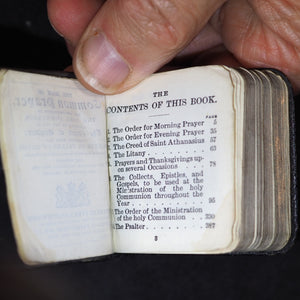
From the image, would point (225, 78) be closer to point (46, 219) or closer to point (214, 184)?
point (214, 184)

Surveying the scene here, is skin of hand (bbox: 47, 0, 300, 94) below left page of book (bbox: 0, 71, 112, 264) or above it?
above

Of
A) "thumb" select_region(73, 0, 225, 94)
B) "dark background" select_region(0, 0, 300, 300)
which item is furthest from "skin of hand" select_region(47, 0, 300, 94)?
"dark background" select_region(0, 0, 300, 300)

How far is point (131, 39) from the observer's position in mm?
616

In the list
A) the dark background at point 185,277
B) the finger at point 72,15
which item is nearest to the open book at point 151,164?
the finger at point 72,15

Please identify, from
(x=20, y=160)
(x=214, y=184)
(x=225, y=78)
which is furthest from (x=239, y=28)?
(x=20, y=160)

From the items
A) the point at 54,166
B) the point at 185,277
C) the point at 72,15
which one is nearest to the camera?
the point at 54,166

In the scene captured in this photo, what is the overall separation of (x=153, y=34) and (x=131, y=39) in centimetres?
3

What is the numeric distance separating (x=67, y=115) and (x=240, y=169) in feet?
0.80

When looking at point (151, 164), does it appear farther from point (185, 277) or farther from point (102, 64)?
point (185, 277)

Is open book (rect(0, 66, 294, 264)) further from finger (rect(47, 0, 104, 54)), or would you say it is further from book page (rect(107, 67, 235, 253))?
finger (rect(47, 0, 104, 54))

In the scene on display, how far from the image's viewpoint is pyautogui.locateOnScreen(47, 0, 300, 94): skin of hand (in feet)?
1.98

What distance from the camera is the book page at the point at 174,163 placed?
0.57 m

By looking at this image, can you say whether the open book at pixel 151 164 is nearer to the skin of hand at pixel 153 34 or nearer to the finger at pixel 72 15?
the skin of hand at pixel 153 34

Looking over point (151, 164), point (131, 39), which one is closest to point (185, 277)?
point (151, 164)
